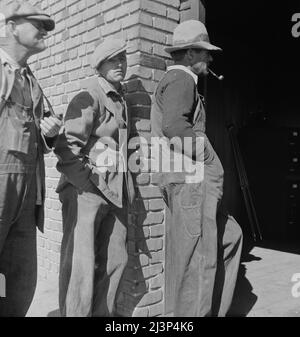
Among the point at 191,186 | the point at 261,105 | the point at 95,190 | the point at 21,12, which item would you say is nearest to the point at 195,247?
the point at 191,186

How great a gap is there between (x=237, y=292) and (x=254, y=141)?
12.4 feet

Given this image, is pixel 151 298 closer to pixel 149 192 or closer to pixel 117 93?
pixel 149 192

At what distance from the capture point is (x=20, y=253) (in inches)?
97.3

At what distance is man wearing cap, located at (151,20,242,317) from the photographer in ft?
9.01

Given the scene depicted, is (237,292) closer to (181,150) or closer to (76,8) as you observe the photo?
(181,150)

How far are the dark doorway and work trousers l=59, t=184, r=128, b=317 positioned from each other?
4.38 meters

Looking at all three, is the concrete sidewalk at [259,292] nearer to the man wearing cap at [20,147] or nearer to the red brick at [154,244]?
the red brick at [154,244]

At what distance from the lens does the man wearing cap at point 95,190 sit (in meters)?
2.69

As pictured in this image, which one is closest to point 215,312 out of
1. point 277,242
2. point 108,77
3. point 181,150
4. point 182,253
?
point 182,253

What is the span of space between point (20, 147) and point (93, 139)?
0.59 m

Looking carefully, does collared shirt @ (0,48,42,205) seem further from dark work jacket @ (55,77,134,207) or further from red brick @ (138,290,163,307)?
red brick @ (138,290,163,307)

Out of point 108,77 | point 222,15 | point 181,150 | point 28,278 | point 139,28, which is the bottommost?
point 28,278

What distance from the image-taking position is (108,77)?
2826 millimetres

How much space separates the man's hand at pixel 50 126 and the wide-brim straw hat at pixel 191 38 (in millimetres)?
1035
